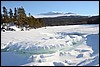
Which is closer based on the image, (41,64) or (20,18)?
(41,64)

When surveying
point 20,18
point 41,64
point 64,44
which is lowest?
point 20,18

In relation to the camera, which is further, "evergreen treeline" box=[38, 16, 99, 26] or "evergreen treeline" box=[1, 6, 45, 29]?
"evergreen treeline" box=[38, 16, 99, 26]

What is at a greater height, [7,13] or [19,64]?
[19,64]

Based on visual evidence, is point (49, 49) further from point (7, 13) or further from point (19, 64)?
point (7, 13)

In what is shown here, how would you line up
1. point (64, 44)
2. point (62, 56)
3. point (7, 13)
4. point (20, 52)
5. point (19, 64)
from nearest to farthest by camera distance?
point (19, 64) < point (62, 56) < point (20, 52) < point (64, 44) < point (7, 13)

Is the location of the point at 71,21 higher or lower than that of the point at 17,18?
lower

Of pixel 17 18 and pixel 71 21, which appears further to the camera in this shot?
Result: pixel 71 21

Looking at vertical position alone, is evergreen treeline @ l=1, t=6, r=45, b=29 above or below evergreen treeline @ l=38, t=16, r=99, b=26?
above

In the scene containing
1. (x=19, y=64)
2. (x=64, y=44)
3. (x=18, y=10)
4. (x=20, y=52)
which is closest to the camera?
(x=19, y=64)

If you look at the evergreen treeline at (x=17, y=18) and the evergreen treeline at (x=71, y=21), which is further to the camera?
the evergreen treeline at (x=71, y=21)

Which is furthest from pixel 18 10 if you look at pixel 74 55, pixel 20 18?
pixel 74 55

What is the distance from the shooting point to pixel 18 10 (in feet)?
138

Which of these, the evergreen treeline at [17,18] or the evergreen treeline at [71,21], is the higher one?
the evergreen treeline at [17,18]

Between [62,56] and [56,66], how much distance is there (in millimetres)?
1651
